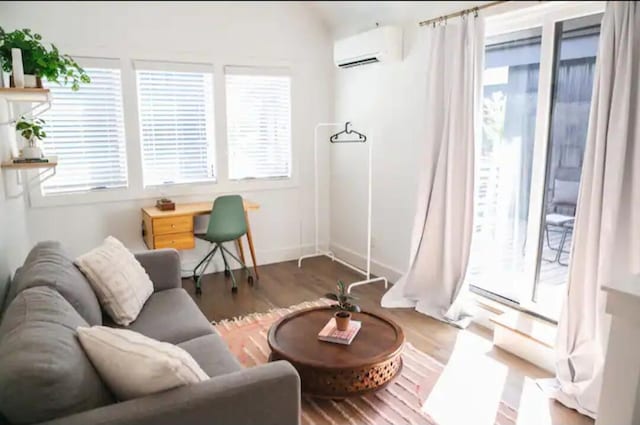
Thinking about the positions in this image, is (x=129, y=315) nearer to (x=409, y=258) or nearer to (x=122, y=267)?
(x=122, y=267)

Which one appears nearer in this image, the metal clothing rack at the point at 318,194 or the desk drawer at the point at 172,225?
the desk drawer at the point at 172,225

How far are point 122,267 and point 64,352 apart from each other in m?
1.08

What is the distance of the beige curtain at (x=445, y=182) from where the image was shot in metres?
2.74

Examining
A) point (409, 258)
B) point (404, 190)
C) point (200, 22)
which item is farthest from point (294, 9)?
point (409, 258)

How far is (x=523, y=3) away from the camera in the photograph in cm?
80

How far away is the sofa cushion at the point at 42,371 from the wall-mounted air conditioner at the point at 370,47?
251cm

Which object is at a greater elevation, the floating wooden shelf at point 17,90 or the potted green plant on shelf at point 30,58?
the potted green plant on shelf at point 30,58

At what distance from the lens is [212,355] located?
1.79 metres

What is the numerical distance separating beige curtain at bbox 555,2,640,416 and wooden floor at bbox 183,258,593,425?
169 mm

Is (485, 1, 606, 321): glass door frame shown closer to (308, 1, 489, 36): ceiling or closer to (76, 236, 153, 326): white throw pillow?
(308, 1, 489, 36): ceiling

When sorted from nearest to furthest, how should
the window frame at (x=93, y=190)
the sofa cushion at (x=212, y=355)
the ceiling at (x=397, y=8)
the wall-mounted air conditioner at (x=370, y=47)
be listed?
the ceiling at (x=397, y=8) → the sofa cushion at (x=212, y=355) → the wall-mounted air conditioner at (x=370, y=47) → the window frame at (x=93, y=190)

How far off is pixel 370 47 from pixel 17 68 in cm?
227


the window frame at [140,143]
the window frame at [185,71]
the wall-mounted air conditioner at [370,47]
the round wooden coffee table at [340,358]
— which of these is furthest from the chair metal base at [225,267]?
the wall-mounted air conditioner at [370,47]

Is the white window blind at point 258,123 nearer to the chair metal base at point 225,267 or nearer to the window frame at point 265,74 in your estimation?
the window frame at point 265,74
